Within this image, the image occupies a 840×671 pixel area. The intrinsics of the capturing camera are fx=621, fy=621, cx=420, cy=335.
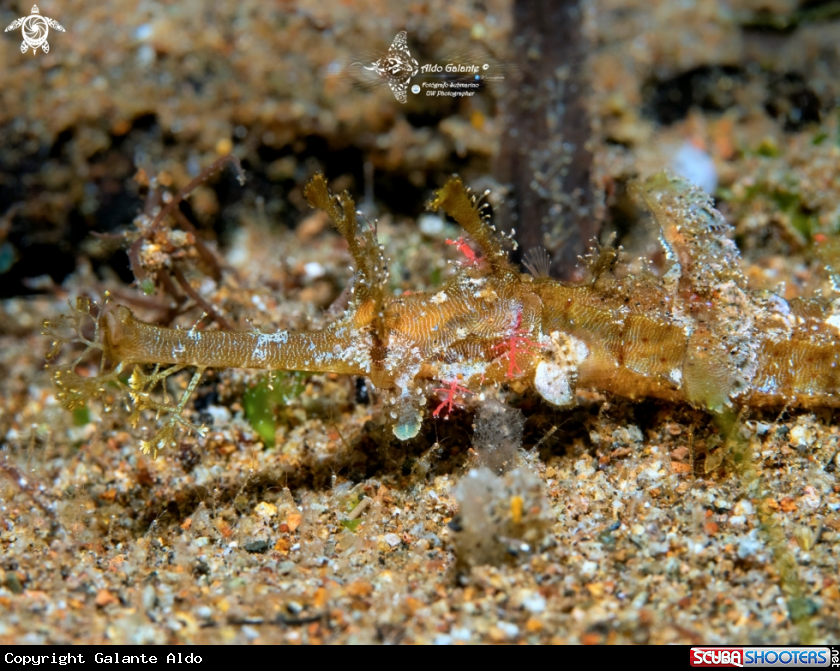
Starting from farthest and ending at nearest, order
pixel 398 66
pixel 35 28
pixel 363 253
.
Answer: pixel 398 66, pixel 35 28, pixel 363 253

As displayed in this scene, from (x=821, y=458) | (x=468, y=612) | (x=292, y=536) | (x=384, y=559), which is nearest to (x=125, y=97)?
(x=292, y=536)

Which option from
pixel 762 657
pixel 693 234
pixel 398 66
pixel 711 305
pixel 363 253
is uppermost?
pixel 398 66

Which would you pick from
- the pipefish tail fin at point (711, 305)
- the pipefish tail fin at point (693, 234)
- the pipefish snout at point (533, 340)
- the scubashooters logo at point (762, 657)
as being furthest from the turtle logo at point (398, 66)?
the scubashooters logo at point (762, 657)

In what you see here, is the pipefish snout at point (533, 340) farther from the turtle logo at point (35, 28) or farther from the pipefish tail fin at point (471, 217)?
the turtle logo at point (35, 28)

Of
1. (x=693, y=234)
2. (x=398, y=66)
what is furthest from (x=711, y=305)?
(x=398, y=66)

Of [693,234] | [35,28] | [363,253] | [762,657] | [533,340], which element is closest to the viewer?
[762,657]

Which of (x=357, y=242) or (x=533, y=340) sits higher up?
(x=357, y=242)

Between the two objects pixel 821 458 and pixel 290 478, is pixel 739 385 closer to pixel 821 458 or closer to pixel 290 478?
pixel 821 458

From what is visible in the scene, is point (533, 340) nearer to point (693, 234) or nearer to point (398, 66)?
point (693, 234)
